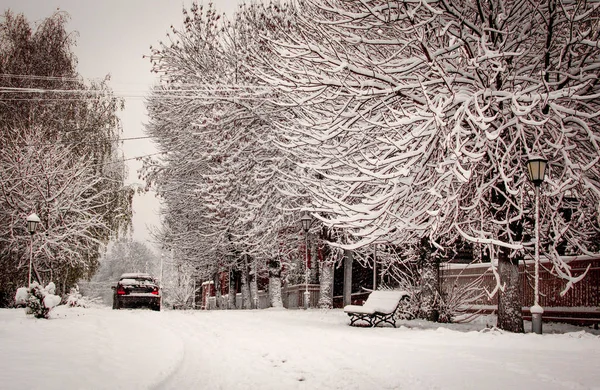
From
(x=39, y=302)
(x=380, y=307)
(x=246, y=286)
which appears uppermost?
(x=380, y=307)

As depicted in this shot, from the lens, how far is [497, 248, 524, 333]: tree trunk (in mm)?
11812

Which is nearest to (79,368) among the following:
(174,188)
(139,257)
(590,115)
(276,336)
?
(276,336)

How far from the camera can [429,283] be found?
50.5ft

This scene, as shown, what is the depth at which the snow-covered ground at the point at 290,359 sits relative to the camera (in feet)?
21.2

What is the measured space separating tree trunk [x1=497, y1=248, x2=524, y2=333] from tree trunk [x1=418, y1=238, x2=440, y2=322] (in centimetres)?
309

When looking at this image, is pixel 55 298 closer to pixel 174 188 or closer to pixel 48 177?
pixel 48 177

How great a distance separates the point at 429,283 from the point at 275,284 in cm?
1262

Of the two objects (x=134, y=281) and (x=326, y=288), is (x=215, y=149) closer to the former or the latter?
(x=134, y=281)

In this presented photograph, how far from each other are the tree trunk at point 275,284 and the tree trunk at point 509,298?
15267 millimetres

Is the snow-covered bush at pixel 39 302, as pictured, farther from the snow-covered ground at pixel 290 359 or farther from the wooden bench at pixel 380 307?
the wooden bench at pixel 380 307

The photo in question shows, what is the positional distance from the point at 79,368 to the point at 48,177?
21141 mm

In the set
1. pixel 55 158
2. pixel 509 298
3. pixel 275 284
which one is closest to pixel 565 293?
pixel 509 298

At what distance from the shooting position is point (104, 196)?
29.9m

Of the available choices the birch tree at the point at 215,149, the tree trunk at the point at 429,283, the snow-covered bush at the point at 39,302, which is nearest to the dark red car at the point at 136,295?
the birch tree at the point at 215,149
